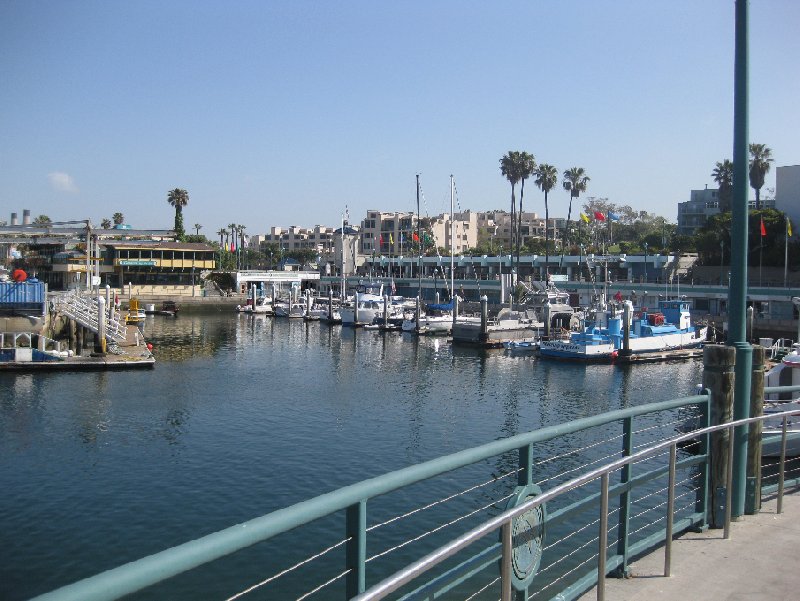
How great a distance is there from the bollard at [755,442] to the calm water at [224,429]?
32.5 feet

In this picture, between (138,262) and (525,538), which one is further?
(138,262)

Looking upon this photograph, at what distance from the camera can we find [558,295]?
67.3 m

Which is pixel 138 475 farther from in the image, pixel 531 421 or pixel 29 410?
pixel 531 421

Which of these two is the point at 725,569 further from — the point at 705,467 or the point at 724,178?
the point at 724,178

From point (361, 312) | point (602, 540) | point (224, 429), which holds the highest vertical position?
point (602, 540)

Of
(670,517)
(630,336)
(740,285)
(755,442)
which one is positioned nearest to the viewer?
(670,517)

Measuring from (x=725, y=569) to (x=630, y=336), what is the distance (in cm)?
4743

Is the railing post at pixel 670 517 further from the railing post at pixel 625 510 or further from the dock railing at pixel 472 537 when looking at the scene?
the railing post at pixel 625 510

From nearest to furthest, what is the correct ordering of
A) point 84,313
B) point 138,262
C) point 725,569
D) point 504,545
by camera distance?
point 504,545 < point 725,569 < point 84,313 < point 138,262

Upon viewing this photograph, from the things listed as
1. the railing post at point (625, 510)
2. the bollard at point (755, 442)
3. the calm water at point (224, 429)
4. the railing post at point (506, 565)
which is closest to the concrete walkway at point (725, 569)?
the railing post at point (625, 510)

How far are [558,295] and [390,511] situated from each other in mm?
51032

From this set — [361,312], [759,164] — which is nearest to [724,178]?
[759,164]

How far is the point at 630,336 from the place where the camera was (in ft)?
170

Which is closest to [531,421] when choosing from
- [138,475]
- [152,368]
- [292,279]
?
[138,475]
